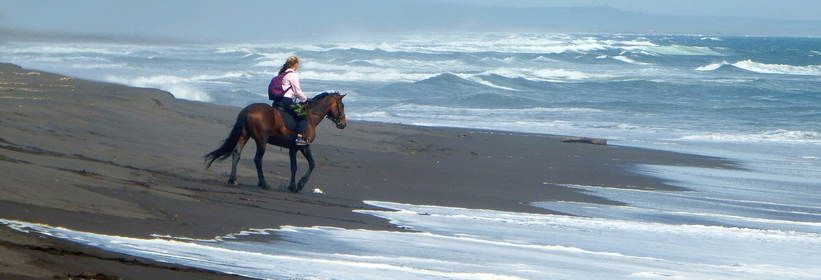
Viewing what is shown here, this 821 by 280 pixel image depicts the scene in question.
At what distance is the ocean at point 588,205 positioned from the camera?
543 centimetres

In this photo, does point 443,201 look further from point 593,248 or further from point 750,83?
point 750,83

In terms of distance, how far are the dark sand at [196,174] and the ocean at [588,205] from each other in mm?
375

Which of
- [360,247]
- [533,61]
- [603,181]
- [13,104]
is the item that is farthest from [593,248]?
[533,61]

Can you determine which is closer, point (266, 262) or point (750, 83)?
point (266, 262)

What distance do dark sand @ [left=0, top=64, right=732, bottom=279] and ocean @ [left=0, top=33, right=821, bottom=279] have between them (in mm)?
375

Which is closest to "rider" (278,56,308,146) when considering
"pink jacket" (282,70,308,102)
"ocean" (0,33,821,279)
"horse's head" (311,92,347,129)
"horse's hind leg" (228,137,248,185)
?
"pink jacket" (282,70,308,102)

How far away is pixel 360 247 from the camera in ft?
19.4

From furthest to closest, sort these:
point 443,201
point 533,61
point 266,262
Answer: point 533,61
point 443,201
point 266,262

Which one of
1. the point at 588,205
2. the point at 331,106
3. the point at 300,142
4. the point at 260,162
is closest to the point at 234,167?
the point at 260,162

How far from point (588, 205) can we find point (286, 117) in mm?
3346

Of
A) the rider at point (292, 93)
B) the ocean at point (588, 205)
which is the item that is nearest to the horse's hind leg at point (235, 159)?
the rider at point (292, 93)

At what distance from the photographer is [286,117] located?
29.9ft

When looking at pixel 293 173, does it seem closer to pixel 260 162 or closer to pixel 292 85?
pixel 260 162

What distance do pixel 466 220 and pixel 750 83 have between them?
30.7 m
